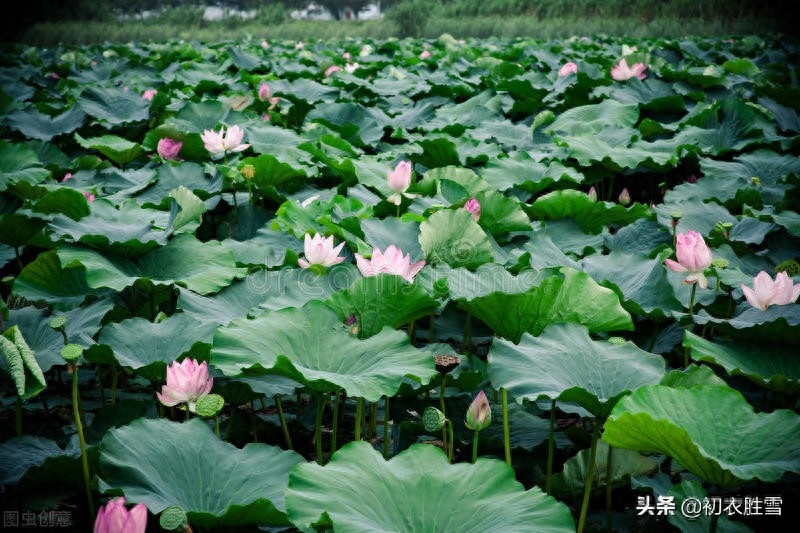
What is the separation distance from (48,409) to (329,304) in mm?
921

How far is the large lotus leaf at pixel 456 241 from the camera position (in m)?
1.71

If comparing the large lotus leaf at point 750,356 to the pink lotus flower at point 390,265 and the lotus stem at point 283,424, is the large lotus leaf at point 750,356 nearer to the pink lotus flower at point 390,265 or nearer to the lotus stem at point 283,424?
the pink lotus flower at point 390,265

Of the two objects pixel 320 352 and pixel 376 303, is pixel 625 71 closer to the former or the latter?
pixel 376 303

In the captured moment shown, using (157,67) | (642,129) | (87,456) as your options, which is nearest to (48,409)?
(87,456)

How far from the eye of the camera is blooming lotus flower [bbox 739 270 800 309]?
1.48 m

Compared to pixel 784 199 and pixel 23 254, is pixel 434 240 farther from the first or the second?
pixel 23 254

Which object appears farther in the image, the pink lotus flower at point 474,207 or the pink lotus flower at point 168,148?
the pink lotus flower at point 168,148

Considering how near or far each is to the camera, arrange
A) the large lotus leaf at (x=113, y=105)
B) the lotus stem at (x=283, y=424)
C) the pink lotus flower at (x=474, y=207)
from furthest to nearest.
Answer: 1. the large lotus leaf at (x=113, y=105)
2. the pink lotus flower at (x=474, y=207)
3. the lotus stem at (x=283, y=424)

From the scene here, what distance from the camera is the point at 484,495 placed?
100 cm

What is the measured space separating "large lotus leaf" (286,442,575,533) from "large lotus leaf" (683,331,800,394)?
1.84 feet

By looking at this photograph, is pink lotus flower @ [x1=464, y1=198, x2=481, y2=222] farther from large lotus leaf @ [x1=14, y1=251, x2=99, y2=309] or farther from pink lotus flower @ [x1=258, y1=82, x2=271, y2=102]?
pink lotus flower @ [x1=258, y1=82, x2=271, y2=102]

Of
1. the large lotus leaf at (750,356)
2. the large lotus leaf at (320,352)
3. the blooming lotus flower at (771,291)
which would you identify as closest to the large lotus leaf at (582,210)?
the blooming lotus flower at (771,291)

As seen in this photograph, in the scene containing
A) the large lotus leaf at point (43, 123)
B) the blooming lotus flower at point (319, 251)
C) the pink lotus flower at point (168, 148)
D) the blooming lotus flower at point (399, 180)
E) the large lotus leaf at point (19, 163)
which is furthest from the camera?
the large lotus leaf at point (43, 123)

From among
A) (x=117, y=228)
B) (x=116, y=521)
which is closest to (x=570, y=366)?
(x=116, y=521)
